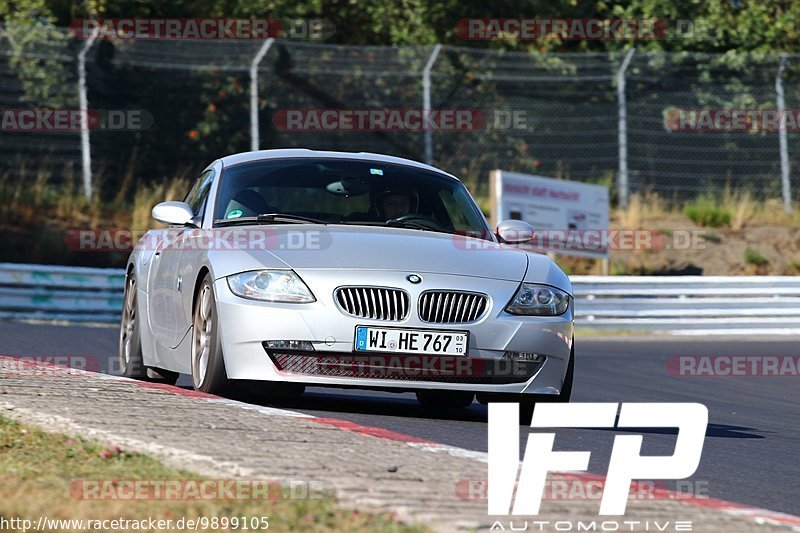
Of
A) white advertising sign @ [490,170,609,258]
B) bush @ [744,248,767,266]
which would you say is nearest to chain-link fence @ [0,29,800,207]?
white advertising sign @ [490,170,609,258]

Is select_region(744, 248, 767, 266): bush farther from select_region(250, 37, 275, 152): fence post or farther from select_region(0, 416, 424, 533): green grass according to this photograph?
select_region(0, 416, 424, 533): green grass

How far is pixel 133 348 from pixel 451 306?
305cm

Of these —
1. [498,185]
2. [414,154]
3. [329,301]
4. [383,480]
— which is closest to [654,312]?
[498,185]

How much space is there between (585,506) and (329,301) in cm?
308

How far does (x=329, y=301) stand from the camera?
7625mm

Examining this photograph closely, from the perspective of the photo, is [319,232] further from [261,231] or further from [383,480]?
[383,480]

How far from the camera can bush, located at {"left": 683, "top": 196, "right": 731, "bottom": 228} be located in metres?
25.8

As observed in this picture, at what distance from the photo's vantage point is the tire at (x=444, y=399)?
30.2 feet

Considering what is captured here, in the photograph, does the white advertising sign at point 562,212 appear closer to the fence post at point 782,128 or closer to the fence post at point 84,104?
the fence post at point 782,128

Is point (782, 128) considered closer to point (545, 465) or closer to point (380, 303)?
point (380, 303)

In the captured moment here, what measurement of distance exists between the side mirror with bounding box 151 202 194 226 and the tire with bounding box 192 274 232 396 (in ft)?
2.42

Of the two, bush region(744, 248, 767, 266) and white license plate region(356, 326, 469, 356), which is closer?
white license plate region(356, 326, 469, 356)

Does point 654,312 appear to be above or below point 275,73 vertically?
below

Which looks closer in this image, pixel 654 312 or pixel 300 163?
pixel 300 163
